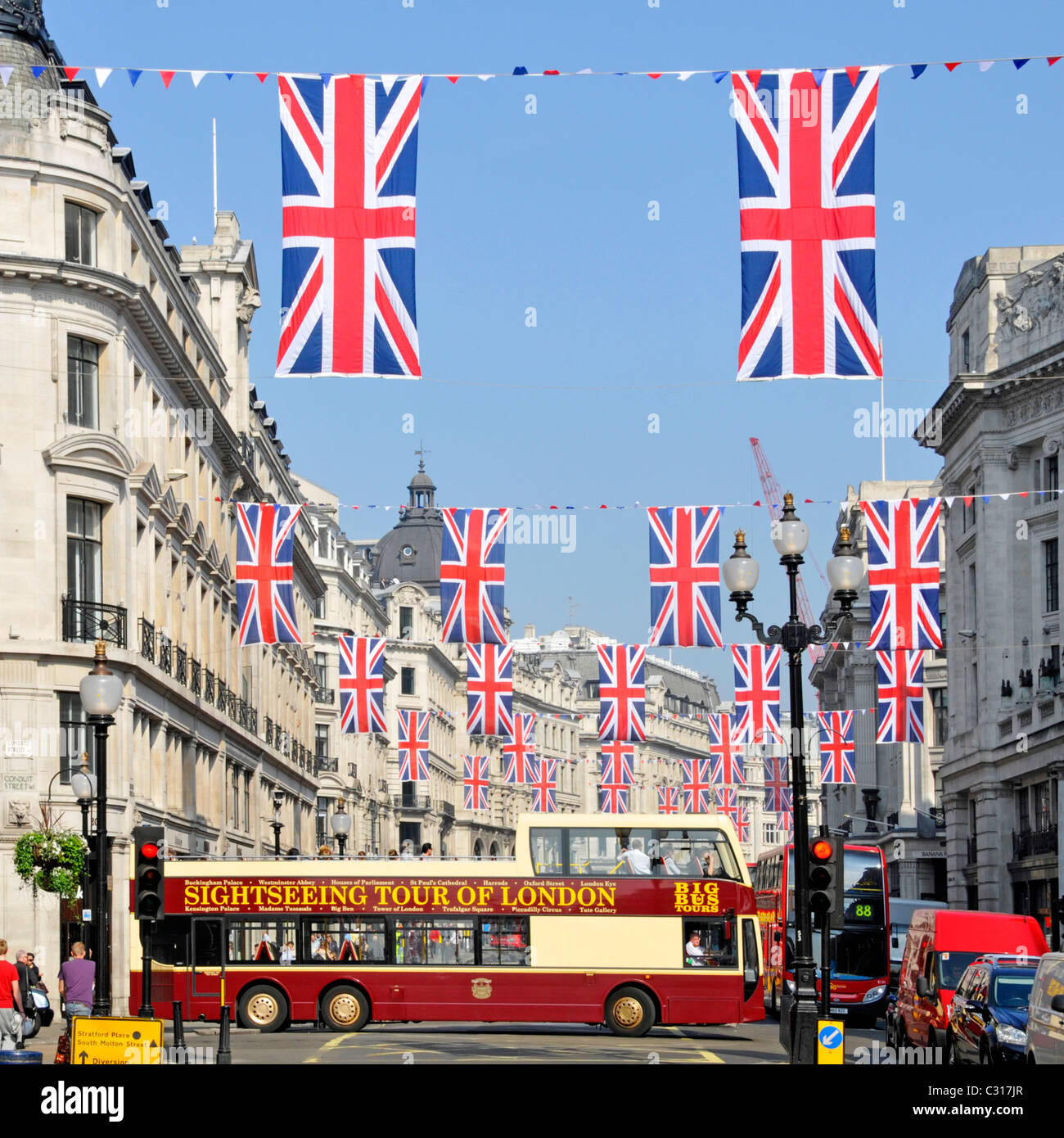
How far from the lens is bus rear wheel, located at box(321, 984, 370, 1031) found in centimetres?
3588

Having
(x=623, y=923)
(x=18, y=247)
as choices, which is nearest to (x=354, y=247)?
(x=623, y=923)

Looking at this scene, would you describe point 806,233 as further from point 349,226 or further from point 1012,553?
point 1012,553

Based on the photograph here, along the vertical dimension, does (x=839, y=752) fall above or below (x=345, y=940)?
above

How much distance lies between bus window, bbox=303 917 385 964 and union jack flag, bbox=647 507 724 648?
8483 millimetres

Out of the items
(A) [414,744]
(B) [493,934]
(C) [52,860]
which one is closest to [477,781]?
(A) [414,744]

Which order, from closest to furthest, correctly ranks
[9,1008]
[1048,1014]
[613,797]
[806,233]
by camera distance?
[1048,1014] < [9,1008] < [806,233] < [613,797]

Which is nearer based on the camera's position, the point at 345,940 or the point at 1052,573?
the point at 345,940

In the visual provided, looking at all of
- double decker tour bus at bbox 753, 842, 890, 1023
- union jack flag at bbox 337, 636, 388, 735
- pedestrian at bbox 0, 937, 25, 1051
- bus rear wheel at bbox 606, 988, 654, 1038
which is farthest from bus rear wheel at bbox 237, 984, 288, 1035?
union jack flag at bbox 337, 636, 388, 735

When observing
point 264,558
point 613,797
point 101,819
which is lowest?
point 613,797

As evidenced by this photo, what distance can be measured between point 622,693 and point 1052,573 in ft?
56.1

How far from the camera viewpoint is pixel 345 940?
36.0 metres

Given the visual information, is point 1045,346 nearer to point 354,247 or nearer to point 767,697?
point 767,697

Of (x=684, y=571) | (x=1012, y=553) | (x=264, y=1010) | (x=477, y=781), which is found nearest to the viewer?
(x=264, y=1010)
